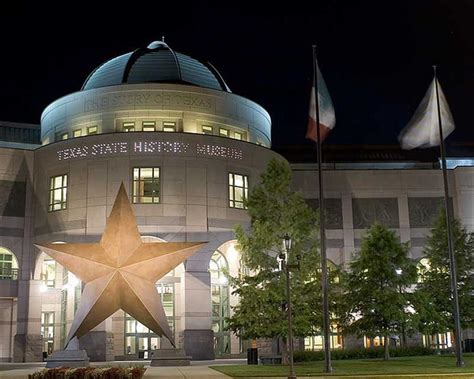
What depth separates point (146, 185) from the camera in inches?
1918

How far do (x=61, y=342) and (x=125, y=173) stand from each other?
1385 cm

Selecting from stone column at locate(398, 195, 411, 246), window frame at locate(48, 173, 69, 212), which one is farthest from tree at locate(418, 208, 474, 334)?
window frame at locate(48, 173, 69, 212)

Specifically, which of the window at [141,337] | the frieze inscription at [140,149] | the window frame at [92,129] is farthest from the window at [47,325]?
the window frame at [92,129]

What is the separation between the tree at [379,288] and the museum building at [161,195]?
9.64 meters

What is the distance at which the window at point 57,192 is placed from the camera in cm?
4991

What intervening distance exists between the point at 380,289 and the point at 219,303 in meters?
13.9

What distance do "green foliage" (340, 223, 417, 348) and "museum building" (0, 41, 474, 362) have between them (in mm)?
9660

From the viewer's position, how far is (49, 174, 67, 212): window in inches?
1965

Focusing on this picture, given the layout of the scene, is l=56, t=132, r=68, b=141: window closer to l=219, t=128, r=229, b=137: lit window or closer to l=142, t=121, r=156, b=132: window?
l=142, t=121, r=156, b=132: window

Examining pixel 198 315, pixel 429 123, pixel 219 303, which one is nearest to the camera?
pixel 429 123

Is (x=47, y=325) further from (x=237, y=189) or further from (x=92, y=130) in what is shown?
(x=237, y=189)

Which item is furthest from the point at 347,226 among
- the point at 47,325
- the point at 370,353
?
the point at 47,325

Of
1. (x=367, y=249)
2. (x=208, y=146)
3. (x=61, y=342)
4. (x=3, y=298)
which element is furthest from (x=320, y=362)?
(x=3, y=298)

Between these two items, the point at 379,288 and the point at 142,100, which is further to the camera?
the point at 142,100
